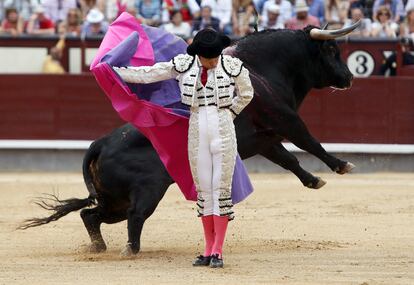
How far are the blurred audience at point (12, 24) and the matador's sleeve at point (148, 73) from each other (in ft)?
22.1

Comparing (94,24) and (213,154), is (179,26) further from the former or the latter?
(213,154)

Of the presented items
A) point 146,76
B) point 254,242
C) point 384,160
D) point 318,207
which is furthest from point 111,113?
point 146,76

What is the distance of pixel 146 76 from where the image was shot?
648cm

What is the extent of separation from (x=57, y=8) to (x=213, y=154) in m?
7.32

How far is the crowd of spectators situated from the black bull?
5.09 m

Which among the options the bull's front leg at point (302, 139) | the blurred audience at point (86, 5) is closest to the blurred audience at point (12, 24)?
the blurred audience at point (86, 5)

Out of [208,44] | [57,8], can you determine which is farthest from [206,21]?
[208,44]

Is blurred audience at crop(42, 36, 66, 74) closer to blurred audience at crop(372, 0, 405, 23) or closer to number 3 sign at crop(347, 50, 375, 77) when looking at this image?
number 3 sign at crop(347, 50, 375, 77)

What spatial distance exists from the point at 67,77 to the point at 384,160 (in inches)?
140

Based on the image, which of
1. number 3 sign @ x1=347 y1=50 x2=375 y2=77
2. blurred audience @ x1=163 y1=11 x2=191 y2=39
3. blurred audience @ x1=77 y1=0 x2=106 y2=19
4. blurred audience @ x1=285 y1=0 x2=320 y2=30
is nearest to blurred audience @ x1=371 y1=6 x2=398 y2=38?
number 3 sign @ x1=347 y1=50 x2=375 y2=77

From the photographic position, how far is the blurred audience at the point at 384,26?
511 inches

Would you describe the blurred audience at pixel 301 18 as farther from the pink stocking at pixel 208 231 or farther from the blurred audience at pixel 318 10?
the pink stocking at pixel 208 231

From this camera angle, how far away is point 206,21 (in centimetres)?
1290

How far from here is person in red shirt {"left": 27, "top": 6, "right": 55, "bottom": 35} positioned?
519 inches
